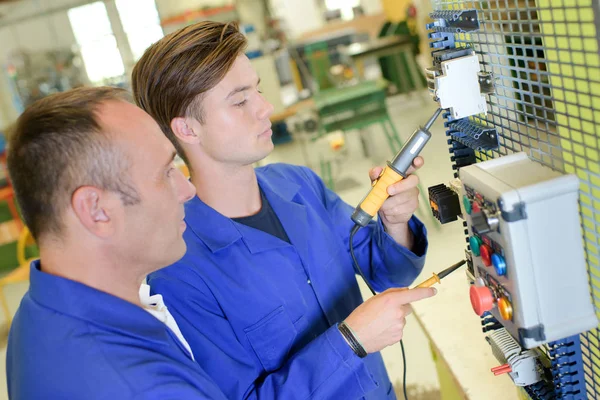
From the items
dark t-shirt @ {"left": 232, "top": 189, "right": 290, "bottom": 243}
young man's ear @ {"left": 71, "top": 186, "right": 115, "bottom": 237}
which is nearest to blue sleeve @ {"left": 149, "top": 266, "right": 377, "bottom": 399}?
dark t-shirt @ {"left": 232, "top": 189, "right": 290, "bottom": 243}

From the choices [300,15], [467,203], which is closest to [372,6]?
[300,15]

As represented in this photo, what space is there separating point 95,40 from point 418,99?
7.37 metres

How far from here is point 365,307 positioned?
1027mm

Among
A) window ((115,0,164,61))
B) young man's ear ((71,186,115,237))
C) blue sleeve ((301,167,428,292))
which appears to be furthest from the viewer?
window ((115,0,164,61))

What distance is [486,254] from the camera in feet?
2.55

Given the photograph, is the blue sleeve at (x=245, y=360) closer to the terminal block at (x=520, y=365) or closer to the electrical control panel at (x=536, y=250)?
the terminal block at (x=520, y=365)

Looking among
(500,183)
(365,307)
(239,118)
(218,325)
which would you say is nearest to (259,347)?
(218,325)

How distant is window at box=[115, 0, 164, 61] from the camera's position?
11.8m

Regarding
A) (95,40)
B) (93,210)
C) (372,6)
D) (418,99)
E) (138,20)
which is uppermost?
(138,20)

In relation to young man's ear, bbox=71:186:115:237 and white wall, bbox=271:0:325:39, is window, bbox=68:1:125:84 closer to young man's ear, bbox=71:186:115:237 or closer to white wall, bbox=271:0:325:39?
white wall, bbox=271:0:325:39

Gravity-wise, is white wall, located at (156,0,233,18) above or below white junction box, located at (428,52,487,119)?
above

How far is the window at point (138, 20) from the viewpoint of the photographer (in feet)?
38.7

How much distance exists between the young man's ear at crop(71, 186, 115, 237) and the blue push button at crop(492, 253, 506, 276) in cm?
52

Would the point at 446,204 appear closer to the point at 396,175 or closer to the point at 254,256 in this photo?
the point at 396,175
